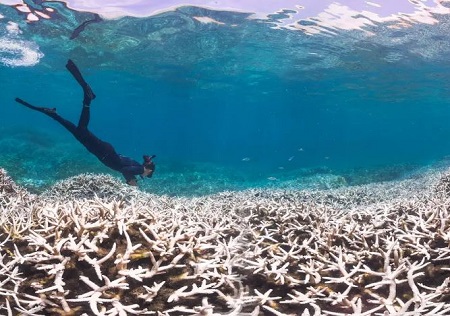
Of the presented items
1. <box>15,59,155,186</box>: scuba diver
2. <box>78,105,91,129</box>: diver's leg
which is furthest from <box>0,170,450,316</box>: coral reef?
<box>78,105,91,129</box>: diver's leg

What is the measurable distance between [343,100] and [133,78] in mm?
34567

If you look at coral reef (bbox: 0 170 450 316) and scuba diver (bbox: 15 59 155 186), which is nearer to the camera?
coral reef (bbox: 0 170 450 316)

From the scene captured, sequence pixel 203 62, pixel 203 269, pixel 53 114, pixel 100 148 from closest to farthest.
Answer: pixel 203 269 < pixel 53 114 < pixel 100 148 < pixel 203 62

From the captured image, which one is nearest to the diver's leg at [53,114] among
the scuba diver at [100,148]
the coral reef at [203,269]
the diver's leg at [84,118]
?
the scuba diver at [100,148]

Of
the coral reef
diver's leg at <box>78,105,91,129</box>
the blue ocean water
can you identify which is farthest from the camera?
the blue ocean water

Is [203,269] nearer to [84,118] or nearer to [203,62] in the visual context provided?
[84,118]

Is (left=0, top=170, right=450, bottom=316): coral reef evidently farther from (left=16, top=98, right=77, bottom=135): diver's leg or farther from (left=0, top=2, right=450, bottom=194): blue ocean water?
(left=0, top=2, right=450, bottom=194): blue ocean water

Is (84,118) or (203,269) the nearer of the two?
(203,269)

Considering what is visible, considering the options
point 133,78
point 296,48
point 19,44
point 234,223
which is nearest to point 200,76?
point 133,78

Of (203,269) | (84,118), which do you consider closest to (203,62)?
(84,118)

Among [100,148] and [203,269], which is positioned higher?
[203,269]

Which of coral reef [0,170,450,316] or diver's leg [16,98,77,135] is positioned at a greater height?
coral reef [0,170,450,316]

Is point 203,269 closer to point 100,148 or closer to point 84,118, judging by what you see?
point 100,148

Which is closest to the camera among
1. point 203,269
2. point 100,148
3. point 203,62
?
point 203,269
